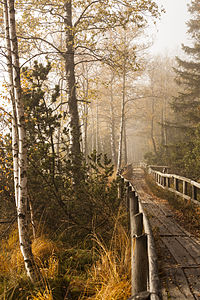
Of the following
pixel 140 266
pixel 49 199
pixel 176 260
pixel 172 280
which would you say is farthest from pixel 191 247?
pixel 49 199

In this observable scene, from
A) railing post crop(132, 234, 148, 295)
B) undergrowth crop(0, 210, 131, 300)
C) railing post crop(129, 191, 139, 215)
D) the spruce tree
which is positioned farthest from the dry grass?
the spruce tree

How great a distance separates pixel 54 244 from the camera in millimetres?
4980

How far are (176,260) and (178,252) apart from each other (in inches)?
14.9

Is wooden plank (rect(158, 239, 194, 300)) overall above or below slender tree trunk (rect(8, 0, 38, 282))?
below

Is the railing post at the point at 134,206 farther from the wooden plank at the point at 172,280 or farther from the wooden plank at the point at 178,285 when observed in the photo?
the wooden plank at the point at 178,285

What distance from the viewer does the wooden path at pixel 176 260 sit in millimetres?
2871

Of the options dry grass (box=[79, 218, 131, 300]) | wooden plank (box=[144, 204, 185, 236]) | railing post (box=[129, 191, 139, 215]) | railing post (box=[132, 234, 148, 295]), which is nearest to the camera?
railing post (box=[132, 234, 148, 295])

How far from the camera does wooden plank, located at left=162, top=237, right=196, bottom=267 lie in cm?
371

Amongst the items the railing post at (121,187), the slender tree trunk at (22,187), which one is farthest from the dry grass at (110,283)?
the railing post at (121,187)

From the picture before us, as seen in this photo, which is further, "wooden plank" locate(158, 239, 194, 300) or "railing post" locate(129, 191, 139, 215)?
"railing post" locate(129, 191, 139, 215)

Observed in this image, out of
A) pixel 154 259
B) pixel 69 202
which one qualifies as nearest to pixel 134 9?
pixel 69 202

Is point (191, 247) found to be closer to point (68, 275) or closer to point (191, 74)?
point (68, 275)

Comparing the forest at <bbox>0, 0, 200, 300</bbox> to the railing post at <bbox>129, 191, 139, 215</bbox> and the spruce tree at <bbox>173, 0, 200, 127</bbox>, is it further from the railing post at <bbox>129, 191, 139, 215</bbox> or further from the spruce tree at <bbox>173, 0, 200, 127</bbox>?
the spruce tree at <bbox>173, 0, 200, 127</bbox>

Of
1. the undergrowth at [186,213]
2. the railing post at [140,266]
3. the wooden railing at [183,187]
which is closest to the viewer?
the railing post at [140,266]
